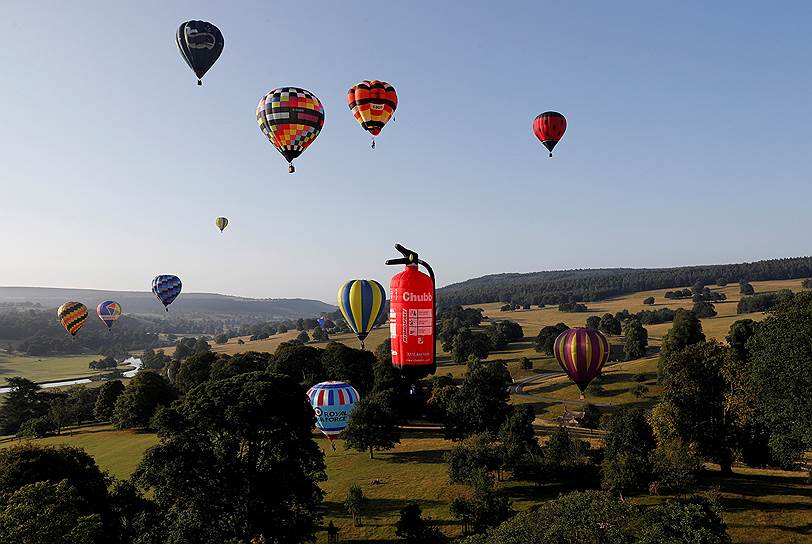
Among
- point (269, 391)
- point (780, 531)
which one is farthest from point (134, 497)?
point (780, 531)

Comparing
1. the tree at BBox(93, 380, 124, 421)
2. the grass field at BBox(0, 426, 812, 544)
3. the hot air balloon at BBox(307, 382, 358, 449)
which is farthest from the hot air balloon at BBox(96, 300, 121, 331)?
the hot air balloon at BBox(307, 382, 358, 449)

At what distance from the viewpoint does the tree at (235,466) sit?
2773 cm

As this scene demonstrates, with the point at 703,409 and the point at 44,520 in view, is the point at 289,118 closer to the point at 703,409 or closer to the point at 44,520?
the point at 44,520

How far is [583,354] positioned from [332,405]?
2227cm

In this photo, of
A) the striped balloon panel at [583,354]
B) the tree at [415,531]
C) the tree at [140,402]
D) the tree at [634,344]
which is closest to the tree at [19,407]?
the tree at [140,402]

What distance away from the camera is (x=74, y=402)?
82.5 meters

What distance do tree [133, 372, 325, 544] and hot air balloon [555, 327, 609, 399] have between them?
65.0ft

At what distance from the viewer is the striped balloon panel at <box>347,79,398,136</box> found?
46438 mm

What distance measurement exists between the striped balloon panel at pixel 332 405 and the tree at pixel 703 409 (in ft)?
87.7

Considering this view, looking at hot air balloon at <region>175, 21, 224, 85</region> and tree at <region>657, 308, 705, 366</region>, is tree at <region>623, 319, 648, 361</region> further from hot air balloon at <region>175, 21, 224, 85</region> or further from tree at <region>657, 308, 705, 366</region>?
hot air balloon at <region>175, 21, 224, 85</region>

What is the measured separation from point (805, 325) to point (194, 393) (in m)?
40.0

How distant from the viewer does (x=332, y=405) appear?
46594mm

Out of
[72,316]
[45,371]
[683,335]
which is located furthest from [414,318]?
[45,371]

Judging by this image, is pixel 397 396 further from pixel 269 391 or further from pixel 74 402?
pixel 74 402
